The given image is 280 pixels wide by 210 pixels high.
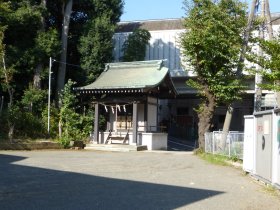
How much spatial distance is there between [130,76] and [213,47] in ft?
26.4

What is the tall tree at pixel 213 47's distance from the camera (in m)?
20.0

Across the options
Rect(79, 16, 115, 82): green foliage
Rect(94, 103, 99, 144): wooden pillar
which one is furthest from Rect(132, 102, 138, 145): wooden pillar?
Rect(79, 16, 115, 82): green foliage

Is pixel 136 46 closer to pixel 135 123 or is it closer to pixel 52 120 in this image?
pixel 135 123

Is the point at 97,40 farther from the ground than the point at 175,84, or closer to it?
farther from the ground

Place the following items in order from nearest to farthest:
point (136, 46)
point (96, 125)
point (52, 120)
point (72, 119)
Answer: point (72, 119) < point (52, 120) < point (96, 125) < point (136, 46)

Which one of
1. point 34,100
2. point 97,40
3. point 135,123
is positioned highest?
point 97,40

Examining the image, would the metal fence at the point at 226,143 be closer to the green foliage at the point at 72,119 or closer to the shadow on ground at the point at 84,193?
the shadow on ground at the point at 84,193

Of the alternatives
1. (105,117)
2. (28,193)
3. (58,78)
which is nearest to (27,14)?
(58,78)

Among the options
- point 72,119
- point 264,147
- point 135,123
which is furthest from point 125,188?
point 72,119

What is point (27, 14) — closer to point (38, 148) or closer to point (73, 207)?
point (38, 148)

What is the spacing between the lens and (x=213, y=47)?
2002 centimetres

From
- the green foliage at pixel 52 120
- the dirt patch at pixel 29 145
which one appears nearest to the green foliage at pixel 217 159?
the dirt patch at pixel 29 145

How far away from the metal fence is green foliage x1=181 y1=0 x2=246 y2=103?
2625 millimetres

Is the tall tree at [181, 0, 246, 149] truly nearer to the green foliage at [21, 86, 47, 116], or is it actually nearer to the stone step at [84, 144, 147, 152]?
the stone step at [84, 144, 147, 152]
